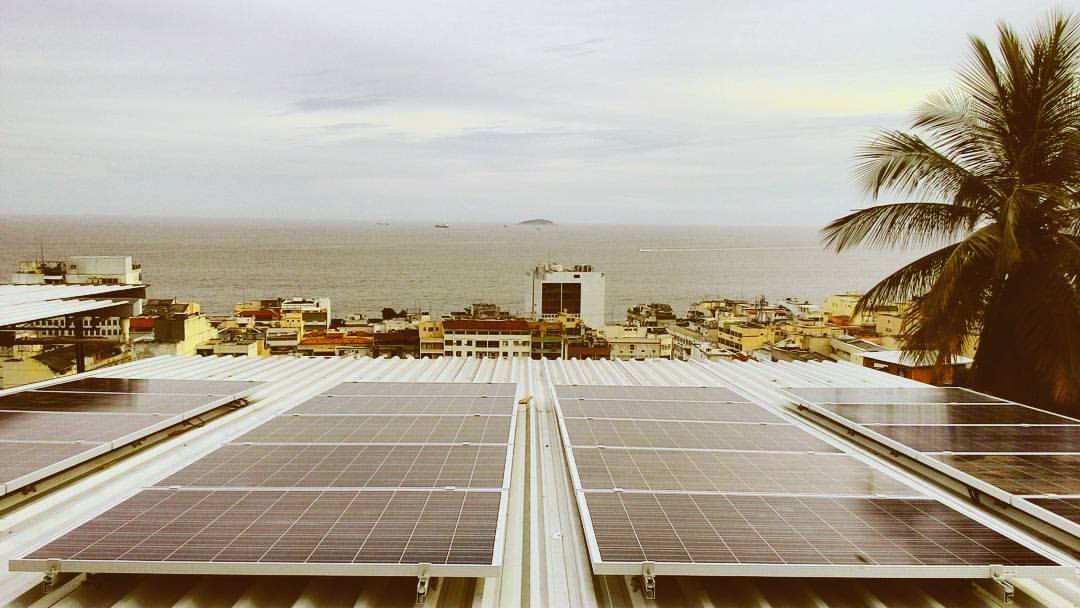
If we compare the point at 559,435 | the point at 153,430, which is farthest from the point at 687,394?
the point at 153,430

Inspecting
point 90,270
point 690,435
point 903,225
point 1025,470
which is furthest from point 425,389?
point 90,270

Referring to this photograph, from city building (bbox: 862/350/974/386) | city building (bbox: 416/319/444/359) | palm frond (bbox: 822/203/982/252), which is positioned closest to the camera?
palm frond (bbox: 822/203/982/252)

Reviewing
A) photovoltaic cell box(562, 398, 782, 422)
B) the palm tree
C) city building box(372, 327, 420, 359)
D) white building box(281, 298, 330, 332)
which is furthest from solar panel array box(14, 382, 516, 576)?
white building box(281, 298, 330, 332)

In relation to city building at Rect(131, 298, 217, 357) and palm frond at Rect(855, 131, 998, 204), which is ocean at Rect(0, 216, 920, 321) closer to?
city building at Rect(131, 298, 217, 357)

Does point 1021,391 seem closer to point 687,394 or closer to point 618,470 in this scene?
point 687,394

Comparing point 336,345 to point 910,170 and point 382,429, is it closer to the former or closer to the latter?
point 910,170

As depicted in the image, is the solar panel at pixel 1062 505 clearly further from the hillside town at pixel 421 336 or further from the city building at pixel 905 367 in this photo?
the hillside town at pixel 421 336
